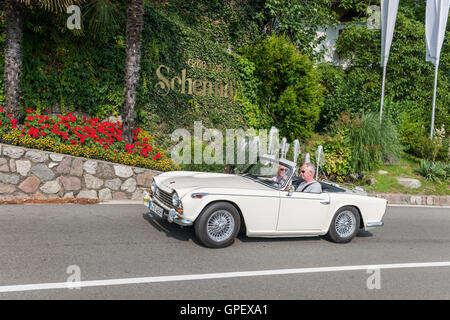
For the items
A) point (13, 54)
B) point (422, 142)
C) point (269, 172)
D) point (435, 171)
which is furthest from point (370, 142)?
point (13, 54)

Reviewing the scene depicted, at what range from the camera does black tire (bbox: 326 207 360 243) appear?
689 centimetres

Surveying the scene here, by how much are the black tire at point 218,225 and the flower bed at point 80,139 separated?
13.4 ft

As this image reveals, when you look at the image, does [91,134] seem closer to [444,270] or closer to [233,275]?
[233,275]

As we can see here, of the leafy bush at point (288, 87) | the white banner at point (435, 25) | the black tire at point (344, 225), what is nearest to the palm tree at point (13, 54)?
the black tire at point (344, 225)

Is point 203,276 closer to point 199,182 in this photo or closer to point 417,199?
point 199,182

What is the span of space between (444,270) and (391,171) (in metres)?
8.64

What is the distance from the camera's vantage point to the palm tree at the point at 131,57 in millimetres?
10188

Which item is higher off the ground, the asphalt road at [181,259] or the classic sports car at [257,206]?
the classic sports car at [257,206]

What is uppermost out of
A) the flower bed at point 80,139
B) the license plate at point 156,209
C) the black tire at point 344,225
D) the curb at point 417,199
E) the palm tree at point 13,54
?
the palm tree at point 13,54

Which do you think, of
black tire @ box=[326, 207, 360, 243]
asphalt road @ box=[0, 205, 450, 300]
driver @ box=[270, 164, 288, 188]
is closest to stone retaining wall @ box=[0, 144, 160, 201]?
asphalt road @ box=[0, 205, 450, 300]

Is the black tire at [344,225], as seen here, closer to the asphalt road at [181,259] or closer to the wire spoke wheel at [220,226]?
the asphalt road at [181,259]

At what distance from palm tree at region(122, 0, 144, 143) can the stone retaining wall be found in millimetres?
1598

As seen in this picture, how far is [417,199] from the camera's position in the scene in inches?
474

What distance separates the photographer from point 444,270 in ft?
19.5
